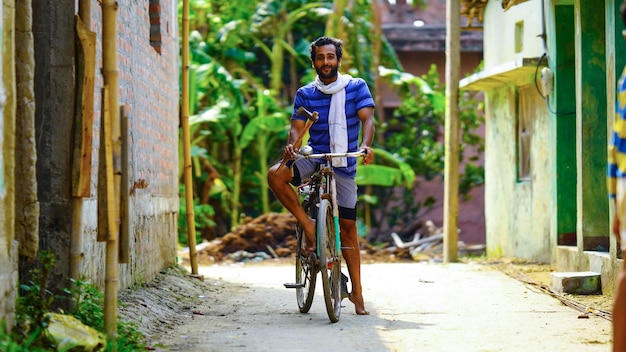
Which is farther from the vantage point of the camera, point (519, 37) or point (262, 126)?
point (262, 126)

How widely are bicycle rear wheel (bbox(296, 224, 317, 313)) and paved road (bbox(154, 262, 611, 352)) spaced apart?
0.12 metres

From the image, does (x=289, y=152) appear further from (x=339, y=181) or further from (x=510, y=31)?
(x=510, y=31)

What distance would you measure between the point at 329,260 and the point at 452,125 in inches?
326

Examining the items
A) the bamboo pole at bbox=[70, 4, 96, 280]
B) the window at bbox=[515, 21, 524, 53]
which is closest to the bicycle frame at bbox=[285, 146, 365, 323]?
the bamboo pole at bbox=[70, 4, 96, 280]

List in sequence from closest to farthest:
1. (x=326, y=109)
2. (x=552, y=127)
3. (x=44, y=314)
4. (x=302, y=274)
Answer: (x=44, y=314) < (x=326, y=109) < (x=302, y=274) < (x=552, y=127)

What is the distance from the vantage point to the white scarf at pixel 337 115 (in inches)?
318

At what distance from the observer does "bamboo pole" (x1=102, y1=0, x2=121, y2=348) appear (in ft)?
19.8

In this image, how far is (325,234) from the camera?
24.8ft

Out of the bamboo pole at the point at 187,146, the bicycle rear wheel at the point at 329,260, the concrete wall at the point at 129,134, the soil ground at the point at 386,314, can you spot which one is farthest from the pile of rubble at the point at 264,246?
the bicycle rear wheel at the point at 329,260

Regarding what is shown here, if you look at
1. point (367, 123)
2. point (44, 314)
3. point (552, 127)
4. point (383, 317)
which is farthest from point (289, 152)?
point (552, 127)

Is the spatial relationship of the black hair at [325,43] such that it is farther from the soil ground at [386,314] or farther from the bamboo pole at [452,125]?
the bamboo pole at [452,125]

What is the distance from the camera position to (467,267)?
45.1 ft

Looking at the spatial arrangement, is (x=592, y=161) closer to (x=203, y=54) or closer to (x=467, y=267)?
(x=467, y=267)

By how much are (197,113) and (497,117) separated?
5636mm
